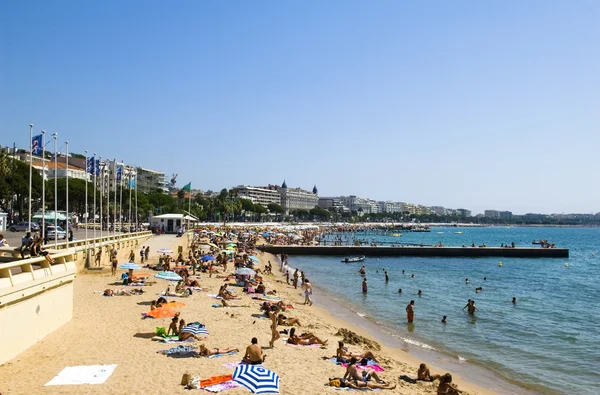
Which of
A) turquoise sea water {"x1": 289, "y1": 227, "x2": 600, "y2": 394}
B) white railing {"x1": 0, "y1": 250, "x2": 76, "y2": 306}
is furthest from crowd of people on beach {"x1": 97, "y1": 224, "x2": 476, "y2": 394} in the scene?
white railing {"x1": 0, "y1": 250, "x2": 76, "y2": 306}

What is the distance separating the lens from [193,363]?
11.8 m

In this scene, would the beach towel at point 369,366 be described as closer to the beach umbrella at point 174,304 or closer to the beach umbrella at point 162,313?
the beach umbrella at point 162,313

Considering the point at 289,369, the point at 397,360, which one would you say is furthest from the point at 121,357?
the point at 397,360

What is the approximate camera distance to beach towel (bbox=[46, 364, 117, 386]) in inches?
384

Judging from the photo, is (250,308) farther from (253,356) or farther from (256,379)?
(256,379)

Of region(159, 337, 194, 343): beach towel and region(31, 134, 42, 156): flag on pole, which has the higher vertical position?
region(31, 134, 42, 156): flag on pole

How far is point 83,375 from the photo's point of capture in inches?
400

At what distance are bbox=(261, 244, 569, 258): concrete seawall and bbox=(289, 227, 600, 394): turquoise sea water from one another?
34.8 feet

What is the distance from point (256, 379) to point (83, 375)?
3.66 metres

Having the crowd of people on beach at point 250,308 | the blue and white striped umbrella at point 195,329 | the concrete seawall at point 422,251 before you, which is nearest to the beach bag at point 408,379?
the crowd of people on beach at point 250,308

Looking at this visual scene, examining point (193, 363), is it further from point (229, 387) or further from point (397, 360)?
point (397, 360)

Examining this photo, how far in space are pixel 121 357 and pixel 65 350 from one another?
54.2 inches

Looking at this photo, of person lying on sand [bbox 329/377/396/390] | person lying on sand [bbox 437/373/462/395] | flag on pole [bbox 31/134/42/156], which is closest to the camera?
person lying on sand [bbox 329/377/396/390]

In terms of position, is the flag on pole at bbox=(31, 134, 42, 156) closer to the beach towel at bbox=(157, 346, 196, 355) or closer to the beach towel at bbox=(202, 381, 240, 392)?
the beach towel at bbox=(157, 346, 196, 355)
